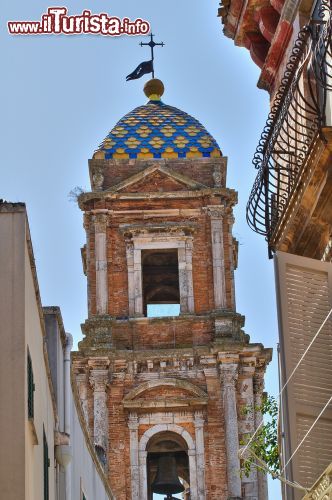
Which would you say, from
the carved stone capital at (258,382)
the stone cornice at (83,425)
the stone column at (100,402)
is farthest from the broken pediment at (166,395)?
the stone cornice at (83,425)

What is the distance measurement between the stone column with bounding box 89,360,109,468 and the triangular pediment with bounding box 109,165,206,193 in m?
4.77

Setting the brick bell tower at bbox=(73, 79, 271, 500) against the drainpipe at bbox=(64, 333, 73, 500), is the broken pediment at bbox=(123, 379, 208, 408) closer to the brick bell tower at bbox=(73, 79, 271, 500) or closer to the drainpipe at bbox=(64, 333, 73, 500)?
the brick bell tower at bbox=(73, 79, 271, 500)

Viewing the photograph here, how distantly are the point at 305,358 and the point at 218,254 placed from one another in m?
27.1

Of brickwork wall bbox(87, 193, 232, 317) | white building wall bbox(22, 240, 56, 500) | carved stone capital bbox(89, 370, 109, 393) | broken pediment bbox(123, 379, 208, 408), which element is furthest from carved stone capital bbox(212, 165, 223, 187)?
white building wall bbox(22, 240, 56, 500)

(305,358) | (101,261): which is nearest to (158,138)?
(101,261)

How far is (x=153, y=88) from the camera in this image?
44812mm

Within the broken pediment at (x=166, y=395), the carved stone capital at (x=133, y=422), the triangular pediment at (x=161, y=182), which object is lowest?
the carved stone capital at (x=133, y=422)

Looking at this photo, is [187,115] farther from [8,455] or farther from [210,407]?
[8,455]

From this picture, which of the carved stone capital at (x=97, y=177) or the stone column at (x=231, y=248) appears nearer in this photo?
the stone column at (x=231, y=248)

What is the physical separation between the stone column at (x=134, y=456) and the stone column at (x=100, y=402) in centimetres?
55

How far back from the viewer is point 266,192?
50.3ft

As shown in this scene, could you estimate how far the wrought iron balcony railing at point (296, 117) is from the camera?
13.9 metres

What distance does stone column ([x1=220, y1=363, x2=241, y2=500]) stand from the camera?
125 ft

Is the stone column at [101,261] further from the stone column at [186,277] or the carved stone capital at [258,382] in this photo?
the carved stone capital at [258,382]
